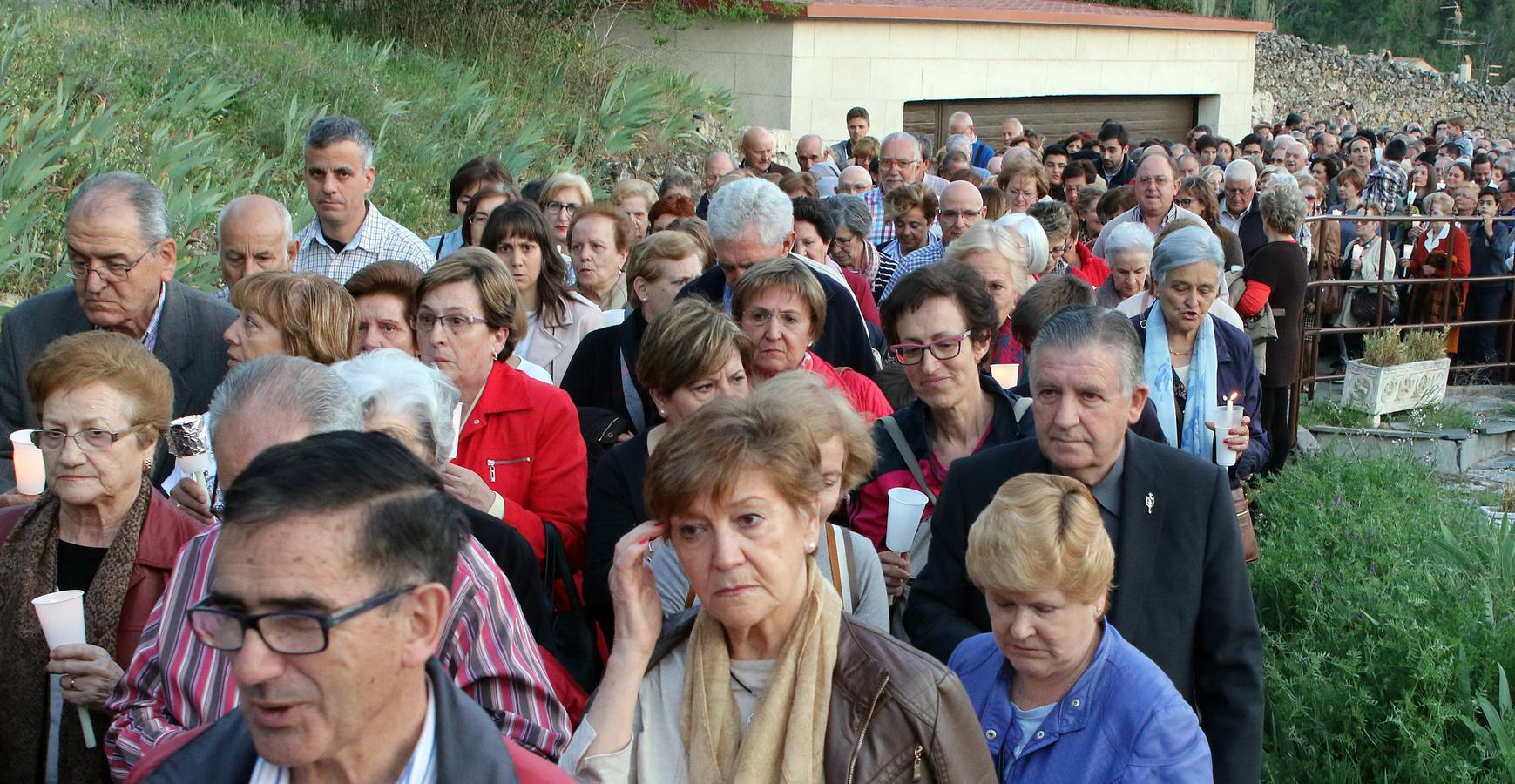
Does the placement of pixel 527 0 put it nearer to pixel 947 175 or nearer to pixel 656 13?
pixel 656 13

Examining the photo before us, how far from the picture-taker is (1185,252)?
5.34m

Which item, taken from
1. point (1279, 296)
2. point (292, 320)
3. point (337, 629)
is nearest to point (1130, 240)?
point (1279, 296)

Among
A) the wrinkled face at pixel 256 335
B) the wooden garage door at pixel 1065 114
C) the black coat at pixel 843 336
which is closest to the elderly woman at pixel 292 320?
the wrinkled face at pixel 256 335

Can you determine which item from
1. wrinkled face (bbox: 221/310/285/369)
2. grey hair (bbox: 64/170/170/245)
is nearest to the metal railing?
wrinkled face (bbox: 221/310/285/369)

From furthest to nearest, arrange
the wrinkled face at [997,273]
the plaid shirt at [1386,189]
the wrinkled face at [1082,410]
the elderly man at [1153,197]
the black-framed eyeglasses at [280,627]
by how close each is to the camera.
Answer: the plaid shirt at [1386,189]
the elderly man at [1153,197]
the wrinkled face at [997,273]
the wrinkled face at [1082,410]
the black-framed eyeglasses at [280,627]

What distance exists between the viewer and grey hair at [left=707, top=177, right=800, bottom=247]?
5812 mm

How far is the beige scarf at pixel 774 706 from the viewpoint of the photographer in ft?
8.02

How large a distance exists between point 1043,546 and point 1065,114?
2549 cm

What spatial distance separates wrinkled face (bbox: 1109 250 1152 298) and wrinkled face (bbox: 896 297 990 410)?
284 cm

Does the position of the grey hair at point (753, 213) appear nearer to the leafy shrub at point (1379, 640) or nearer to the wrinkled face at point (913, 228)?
the leafy shrub at point (1379, 640)

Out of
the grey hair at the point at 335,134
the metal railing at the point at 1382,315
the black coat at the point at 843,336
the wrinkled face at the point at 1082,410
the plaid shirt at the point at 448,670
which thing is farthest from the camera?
the metal railing at the point at 1382,315

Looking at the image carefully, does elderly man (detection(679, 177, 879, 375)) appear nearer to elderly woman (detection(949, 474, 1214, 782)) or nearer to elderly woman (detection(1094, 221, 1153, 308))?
elderly woman (detection(1094, 221, 1153, 308))

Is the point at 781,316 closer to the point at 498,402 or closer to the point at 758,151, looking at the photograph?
the point at 498,402

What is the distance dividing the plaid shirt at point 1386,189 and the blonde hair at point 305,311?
1539cm
